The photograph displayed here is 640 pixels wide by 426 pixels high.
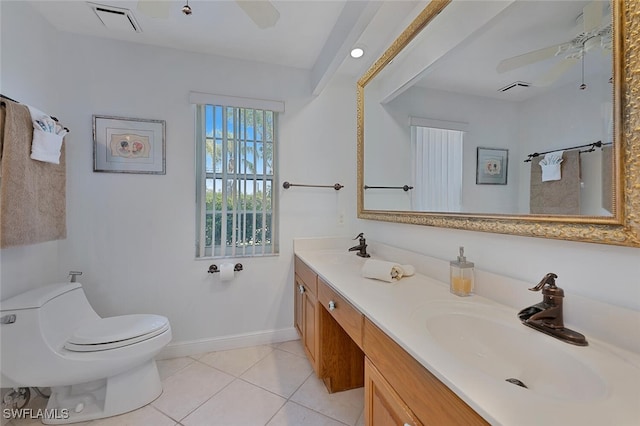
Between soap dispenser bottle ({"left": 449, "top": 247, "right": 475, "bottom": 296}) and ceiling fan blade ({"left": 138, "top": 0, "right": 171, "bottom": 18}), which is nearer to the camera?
soap dispenser bottle ({"left": 449, "top": 247, "right": 475, "bottom": 296})

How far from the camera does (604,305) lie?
76 cm

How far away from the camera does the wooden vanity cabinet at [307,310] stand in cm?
169

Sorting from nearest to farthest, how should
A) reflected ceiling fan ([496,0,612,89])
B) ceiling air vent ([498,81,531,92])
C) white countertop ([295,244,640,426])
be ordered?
white countertop ([295,244,640,426]) < reflected ceiling fan ([496,0,612,89]) < ceiling air vent ([498,81,531,92])

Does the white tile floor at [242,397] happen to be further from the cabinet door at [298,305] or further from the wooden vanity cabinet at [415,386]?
the wooden vanity cabinet at [415,386]

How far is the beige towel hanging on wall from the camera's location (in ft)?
4.35

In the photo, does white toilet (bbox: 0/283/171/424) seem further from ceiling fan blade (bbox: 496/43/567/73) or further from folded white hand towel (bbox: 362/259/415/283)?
ceiling fan blade (bbox: 496/43/567/73)

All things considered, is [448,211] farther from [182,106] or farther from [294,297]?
[182,106]

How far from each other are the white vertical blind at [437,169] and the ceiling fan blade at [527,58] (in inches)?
11.9

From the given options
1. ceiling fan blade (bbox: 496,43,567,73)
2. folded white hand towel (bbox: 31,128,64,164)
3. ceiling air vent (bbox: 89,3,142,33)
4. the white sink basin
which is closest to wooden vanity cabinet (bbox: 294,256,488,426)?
the white sink basin

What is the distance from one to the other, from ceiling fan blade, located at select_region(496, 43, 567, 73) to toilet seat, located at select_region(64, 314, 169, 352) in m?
2.18

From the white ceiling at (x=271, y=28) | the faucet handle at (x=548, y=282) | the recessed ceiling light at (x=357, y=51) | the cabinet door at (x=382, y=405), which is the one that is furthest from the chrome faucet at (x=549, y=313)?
the recessed ceiling light at (x=357, y=51)

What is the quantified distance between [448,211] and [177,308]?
2.02 metres

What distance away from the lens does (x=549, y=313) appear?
0.82 metres

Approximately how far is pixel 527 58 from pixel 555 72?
13 centimetres
